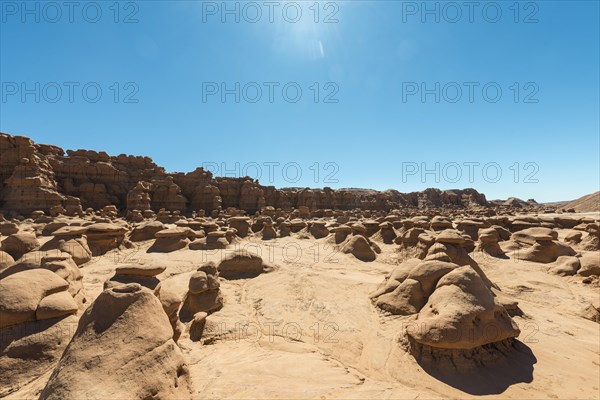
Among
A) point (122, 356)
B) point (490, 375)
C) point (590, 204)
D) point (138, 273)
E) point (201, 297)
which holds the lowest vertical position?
point (490, 375)

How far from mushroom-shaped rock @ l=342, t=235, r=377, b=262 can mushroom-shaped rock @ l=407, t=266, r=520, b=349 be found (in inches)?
329

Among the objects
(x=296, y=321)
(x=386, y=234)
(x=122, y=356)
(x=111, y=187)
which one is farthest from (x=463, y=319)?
(x=111, y=187)

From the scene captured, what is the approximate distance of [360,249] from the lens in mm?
15125

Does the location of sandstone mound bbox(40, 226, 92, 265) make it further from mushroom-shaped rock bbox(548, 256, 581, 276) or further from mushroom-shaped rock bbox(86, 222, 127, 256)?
mushroom-shaped rock bbox(548, 256, 581, 276)

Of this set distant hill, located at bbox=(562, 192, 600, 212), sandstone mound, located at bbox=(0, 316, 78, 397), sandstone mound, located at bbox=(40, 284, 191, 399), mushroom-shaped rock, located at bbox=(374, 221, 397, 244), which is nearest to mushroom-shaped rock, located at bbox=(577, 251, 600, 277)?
mushroom-shaped rock, located at bbox=(374, 221, 397, 244)

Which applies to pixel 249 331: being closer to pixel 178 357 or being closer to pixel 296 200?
pixel 178 357

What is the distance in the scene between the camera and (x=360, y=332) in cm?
680

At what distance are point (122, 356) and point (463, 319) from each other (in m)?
5.90

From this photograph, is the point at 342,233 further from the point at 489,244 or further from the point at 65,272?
the point at 65,272

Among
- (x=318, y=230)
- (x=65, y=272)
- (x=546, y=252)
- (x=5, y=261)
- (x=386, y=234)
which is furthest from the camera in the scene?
(x=318, y=230)

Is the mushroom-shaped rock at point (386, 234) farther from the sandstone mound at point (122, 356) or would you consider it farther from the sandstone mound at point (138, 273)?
the sandstone mound at point (122, 356)

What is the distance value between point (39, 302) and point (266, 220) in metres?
17.9

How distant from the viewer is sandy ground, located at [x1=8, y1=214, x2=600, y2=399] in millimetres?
4812

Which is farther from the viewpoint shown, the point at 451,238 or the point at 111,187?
the point at 111,187
